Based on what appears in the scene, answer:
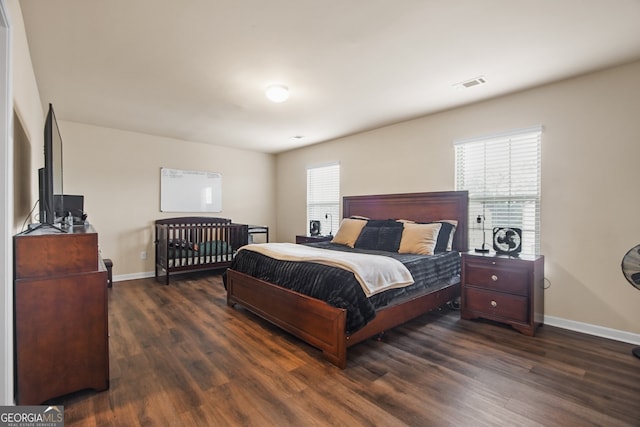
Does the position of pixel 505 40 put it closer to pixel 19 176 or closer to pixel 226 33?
pixel 226 33

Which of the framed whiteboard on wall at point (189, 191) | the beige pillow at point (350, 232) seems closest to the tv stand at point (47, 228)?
the beige pillow at point (350, 232)

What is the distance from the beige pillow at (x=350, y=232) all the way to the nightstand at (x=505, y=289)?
4.66 ft

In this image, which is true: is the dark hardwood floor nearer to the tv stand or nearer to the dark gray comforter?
the dark gray comforter

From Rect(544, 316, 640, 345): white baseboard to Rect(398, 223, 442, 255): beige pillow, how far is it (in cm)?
132

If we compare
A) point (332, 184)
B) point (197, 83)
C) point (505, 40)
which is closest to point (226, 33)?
point (197, 83)

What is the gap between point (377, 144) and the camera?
470cm

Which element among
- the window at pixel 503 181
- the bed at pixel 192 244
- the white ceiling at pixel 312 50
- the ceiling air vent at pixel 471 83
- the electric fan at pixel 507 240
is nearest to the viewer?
the white ceiling at pixel 312 50

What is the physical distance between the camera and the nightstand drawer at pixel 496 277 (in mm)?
2834

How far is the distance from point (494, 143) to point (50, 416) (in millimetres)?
4358

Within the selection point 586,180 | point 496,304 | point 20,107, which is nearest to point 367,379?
point 496,304

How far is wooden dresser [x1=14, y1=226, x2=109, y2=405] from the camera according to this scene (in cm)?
169

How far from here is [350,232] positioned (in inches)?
166

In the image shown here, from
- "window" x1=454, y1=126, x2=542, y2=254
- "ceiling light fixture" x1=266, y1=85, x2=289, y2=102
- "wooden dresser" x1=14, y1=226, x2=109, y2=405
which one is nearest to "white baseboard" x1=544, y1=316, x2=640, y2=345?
"window" x1=454, y1=126, x2=542, y2=254

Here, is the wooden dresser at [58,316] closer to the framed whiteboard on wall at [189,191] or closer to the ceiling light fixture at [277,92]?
the ceiling light fixture at [277,92]
